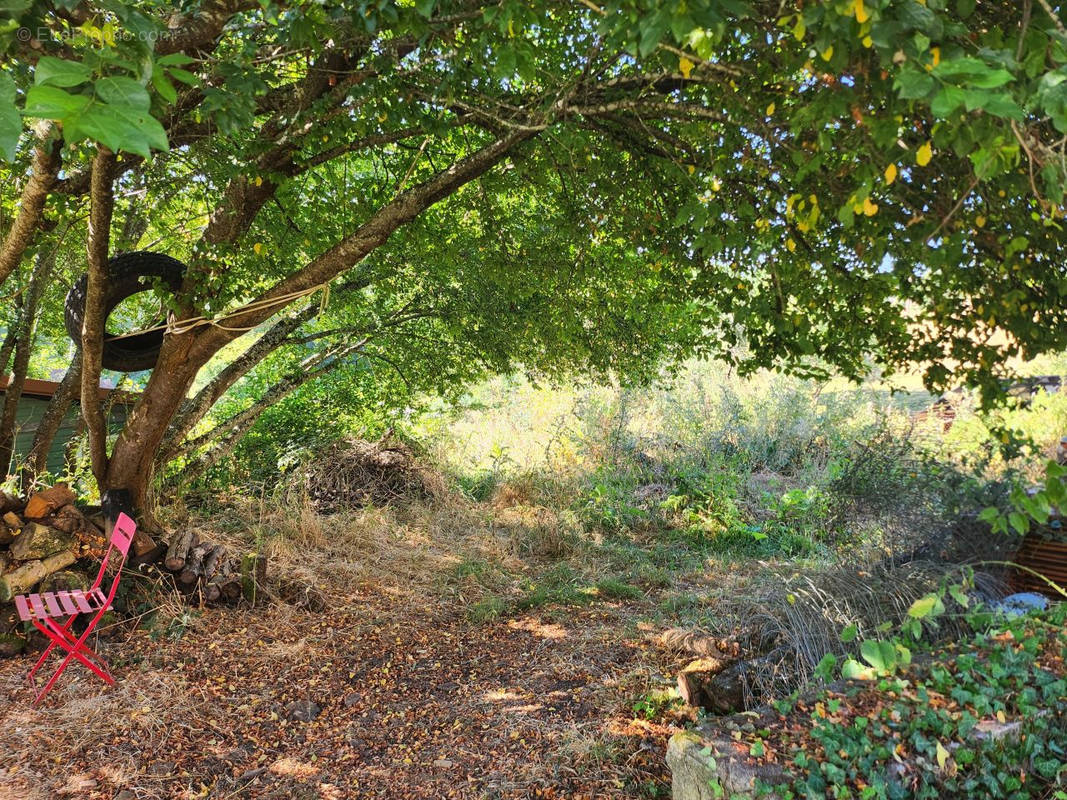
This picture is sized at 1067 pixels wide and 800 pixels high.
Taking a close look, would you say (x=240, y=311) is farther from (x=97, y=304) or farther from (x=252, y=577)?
(x=252, y=577)

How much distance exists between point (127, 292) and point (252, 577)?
230 centimetres

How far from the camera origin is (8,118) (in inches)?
36.6

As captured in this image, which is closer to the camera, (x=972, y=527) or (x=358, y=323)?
(x=972, y=527)

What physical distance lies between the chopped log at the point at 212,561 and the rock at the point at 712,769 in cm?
384

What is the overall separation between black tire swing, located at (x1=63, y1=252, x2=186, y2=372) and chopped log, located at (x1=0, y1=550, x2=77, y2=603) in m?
1.41

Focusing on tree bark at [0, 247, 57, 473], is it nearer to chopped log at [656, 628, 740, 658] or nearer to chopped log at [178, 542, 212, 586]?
chopped log at [178, 542, 212, 586]

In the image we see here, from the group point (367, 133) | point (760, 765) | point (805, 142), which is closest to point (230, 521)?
point (367, 133)

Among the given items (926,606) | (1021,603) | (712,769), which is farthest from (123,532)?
(1021,603)

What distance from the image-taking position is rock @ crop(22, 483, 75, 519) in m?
4.47

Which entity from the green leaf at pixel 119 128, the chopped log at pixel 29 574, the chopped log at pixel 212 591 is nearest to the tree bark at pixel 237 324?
the chopped log at pixel 29 574

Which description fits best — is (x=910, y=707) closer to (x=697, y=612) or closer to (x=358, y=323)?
(x=697, y=612)

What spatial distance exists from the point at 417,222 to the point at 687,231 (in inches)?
78.6

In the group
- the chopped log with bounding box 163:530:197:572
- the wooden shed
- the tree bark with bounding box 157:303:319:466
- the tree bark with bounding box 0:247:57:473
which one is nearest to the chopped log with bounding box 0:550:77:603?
the chopped log with bounding box 163:530:197:572

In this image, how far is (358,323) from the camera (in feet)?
23.2
